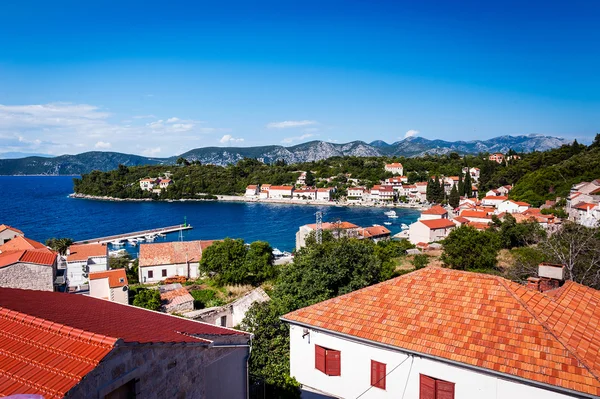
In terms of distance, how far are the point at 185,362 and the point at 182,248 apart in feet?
99.5

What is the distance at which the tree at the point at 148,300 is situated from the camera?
765 inches

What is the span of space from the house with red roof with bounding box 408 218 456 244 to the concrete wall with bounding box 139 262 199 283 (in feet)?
95.5

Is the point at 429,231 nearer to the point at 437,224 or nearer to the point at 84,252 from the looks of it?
the point at 437,224

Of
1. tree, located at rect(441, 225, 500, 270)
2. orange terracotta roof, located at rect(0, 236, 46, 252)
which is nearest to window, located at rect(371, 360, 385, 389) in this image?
Result: tree, located at rect(441, 225, 500, 270)

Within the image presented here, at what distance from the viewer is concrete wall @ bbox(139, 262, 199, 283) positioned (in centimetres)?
3185

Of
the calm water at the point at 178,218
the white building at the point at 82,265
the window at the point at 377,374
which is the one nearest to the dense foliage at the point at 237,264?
the white building at the point at 82,265

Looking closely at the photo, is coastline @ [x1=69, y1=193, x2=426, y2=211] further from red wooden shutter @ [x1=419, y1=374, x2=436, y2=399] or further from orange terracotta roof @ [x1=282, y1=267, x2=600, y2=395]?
red wooden shutter @ [x1=419, y1=374, x2=436, y2=399]

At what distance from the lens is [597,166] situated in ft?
189

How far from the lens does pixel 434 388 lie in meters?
7.23

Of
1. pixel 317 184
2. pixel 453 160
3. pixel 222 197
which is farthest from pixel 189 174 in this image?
pixel 453 160

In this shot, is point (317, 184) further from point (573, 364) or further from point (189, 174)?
point (573, 364)

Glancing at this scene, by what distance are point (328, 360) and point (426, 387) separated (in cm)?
211

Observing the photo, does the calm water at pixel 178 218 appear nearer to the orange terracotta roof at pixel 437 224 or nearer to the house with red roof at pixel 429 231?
the orange terracotta roof at pixel 437 224

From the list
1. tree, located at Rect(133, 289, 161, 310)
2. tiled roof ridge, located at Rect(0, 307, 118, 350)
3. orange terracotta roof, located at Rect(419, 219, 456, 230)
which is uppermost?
tiled roof ridge, located at Rect(0, 307, 118, 350)
